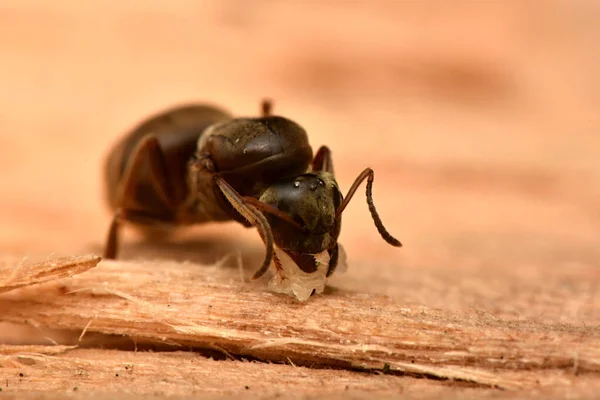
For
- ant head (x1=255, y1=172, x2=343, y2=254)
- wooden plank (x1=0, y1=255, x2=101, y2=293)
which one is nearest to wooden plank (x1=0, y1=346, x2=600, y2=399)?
wooden plank (x1=0, y1=255, x2=101, y2=293)

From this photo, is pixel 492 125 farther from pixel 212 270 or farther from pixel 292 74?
pixel 212 270

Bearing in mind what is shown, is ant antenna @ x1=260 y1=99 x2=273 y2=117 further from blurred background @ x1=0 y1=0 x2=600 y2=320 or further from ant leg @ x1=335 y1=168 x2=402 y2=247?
ant leg @ x1=335 y1=168 x2=402 y2=247

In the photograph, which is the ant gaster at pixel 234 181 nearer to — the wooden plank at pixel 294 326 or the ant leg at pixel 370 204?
the ant leg at pixel 370 204

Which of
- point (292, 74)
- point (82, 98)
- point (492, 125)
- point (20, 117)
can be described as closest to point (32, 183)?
point (20, 117)

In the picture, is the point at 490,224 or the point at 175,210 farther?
the point at 490,224

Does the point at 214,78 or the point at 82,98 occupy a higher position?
the point at 214,78

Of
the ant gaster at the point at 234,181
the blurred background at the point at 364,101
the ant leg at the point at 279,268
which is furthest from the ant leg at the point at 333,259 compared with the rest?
the blurred background at the point at 364,101

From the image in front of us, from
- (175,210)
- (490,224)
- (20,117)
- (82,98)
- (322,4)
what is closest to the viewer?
(175,210)

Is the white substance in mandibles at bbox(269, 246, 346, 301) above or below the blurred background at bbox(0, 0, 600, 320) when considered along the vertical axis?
below
